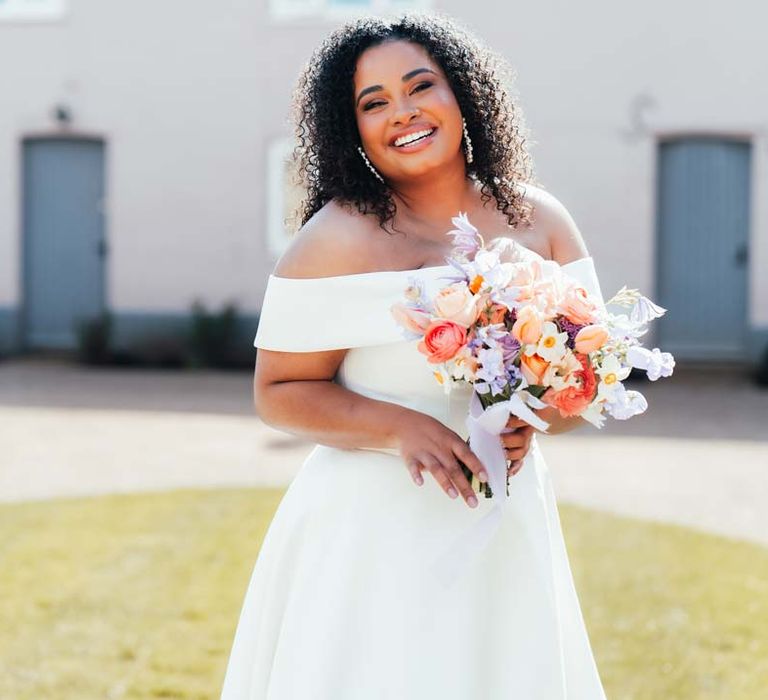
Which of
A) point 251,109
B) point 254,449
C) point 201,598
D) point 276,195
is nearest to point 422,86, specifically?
point 201,598

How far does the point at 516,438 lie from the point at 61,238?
13.2 meters

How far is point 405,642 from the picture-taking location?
234 cm

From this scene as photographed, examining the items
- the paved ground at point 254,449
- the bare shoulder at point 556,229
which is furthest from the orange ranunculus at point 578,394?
the paved ground at point 254,449

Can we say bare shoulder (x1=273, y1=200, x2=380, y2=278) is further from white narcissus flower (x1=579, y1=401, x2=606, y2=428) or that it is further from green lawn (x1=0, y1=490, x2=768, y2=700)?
green lawn (x1=0, y1=490, x2=768, y2=700)

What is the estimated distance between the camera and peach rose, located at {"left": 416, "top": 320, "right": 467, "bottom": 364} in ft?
6.88

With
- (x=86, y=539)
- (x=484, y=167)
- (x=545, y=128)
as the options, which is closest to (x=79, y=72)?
(x=545, y=128)

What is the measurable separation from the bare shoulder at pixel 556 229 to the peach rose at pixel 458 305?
0.47 meters

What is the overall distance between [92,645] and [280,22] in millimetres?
10175

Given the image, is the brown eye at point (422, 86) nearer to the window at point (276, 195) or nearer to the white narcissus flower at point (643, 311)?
the white narcissus flower at point (643, 311)

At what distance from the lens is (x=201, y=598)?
519cm

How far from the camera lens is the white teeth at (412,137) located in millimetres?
2398

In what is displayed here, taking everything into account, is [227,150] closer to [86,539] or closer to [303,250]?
[86,539]

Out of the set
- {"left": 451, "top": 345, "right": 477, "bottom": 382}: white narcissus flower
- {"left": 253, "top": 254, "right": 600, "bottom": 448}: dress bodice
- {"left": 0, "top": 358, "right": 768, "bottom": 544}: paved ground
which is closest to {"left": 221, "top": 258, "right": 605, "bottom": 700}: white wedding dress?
{"left": 253, "top": 254, "right": 600, "bottom": 448}: dress bodice

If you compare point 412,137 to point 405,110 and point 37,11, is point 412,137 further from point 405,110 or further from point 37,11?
point 37,11
